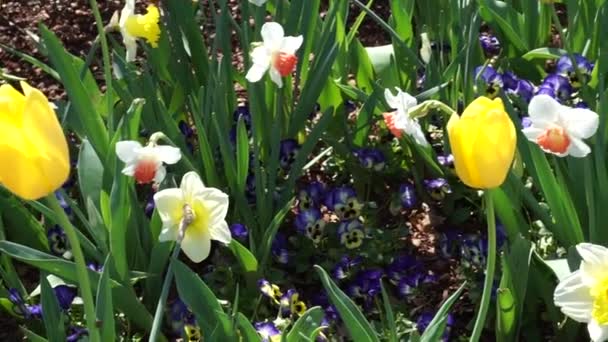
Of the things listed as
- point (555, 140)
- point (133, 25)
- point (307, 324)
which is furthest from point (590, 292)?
point (133, 25)

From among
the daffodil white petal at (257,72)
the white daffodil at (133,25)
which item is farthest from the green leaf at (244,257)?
the white daffodil at (133,25)

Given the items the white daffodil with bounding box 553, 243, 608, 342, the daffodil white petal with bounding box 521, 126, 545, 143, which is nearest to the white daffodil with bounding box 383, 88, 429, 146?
the daffodil white petal with bounding box 521, 126, 545, 143


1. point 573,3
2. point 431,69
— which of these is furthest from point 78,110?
point 573,3

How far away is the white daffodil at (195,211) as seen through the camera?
1.44 meters

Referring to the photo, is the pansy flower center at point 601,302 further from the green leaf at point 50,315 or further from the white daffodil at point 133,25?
the white daffodil at point 133,25

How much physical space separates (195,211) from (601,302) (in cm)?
61

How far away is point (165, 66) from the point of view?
2336 millimetres

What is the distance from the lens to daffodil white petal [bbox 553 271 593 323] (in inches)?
52.4

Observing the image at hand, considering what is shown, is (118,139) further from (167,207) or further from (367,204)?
(367,204)

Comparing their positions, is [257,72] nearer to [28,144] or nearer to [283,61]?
[283,61]

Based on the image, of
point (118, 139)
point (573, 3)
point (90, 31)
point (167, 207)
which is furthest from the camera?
point (90, 31)

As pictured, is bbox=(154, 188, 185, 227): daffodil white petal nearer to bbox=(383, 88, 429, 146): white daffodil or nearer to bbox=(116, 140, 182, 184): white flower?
bbox=(116, 140, 182, 184): white flower

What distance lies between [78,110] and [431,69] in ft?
2.59

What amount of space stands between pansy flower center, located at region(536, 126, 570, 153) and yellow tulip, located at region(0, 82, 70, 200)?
30.9 inches
